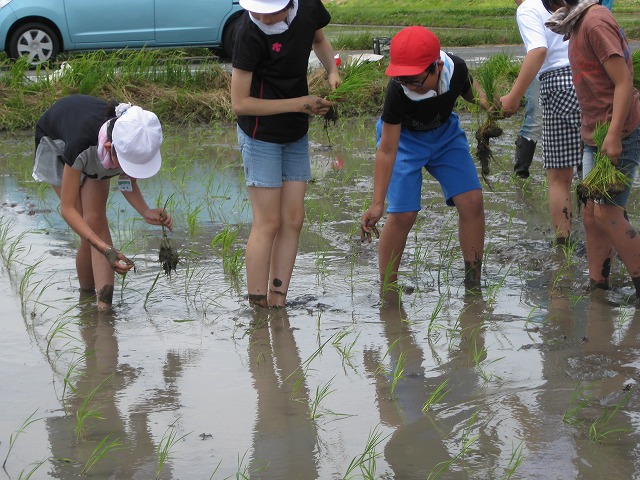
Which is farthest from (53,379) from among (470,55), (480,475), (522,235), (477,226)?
(470,55)

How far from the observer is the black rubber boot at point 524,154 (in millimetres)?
6816

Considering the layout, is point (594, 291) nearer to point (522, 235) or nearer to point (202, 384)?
point (522, 235)

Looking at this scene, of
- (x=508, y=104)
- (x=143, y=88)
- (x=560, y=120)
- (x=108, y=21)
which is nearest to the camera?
(x=508, y=104)

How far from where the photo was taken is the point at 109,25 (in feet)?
40.7

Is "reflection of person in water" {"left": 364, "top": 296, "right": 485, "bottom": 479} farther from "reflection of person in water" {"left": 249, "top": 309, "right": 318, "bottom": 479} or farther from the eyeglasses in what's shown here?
the eyeglasses

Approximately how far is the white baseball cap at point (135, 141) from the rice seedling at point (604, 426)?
2.05 m

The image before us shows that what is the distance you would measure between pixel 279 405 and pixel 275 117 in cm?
144

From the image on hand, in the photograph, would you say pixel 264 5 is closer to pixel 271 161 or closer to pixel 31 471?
pixel 271 161

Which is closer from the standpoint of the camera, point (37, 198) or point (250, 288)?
point (250, 288)

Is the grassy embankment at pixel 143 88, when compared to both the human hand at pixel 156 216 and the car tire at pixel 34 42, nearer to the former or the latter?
the car tire at pixel 34 42

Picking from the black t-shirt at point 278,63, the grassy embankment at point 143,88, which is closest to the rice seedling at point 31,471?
the black t-shirt at point 278,63

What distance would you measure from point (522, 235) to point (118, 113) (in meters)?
2.65

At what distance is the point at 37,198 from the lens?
709 cm

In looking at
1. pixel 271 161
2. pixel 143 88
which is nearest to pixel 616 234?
pixel 271 161
